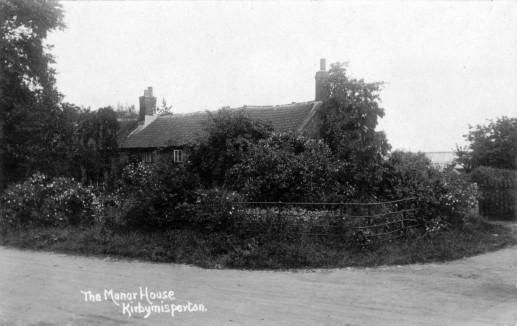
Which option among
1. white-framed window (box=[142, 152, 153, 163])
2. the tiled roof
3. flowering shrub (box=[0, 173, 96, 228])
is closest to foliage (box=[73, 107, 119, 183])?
the tiled roof

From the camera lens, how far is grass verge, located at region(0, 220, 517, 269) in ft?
37.5

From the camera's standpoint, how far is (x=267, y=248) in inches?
468

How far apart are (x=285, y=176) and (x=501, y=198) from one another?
34.5 ft

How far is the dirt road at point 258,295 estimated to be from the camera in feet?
23.3

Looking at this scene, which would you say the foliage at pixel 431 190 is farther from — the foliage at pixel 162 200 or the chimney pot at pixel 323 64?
the chimney pot at pixel 323 64

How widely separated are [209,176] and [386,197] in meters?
6.75

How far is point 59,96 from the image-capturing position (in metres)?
24.6

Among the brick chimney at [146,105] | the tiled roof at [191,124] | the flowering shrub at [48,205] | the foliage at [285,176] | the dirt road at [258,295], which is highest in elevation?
the brick chimney at [146,105]

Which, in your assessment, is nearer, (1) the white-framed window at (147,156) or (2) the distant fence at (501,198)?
(2) the distant fence at (501,198)

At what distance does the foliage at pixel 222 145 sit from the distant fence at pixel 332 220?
3.90 metres

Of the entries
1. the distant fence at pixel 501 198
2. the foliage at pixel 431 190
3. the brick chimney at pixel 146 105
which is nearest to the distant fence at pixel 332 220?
the foliage at pixel 431 190

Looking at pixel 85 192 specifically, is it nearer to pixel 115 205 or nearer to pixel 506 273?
Result: pixel 115 205

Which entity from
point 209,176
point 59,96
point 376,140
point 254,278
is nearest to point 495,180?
point 376,140

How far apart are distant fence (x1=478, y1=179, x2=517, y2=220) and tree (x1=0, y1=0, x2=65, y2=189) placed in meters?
20.1
